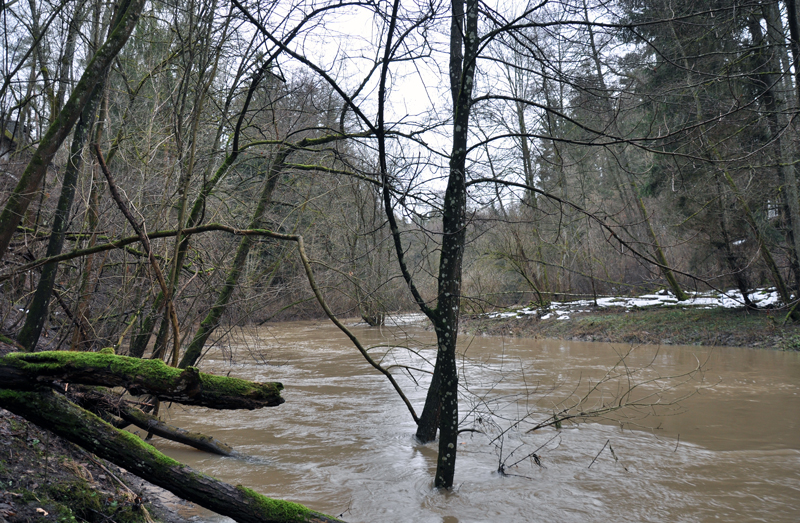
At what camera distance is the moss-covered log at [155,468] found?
123 inches

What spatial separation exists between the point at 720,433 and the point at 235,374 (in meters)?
9.26

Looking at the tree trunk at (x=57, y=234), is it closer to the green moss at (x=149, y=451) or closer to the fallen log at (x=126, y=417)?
the fallen log at (x=126, y=417)

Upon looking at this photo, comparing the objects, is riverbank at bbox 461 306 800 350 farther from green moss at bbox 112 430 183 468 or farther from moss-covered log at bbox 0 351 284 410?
green moss at bbox 112 430 183 468

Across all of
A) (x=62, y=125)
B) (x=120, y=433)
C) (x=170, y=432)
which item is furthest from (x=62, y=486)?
(x=62, y=125)

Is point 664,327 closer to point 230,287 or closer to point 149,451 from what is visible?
point 230,287

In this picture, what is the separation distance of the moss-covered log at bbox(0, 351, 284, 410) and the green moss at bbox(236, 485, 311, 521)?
A: 0.56 meters

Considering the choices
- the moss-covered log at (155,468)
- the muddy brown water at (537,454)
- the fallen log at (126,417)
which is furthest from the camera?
the muddy brown water at (537,454)

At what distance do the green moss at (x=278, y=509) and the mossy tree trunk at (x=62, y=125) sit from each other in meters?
3.28

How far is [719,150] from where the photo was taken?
13.0 metres

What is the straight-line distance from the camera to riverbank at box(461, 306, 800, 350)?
1386 cm

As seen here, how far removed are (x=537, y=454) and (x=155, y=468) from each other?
450 cm

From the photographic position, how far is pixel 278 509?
317cm

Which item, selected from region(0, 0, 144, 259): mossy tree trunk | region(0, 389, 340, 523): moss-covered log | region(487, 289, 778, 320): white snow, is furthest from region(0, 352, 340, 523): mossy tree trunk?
region(487, 289, 778, 320): white snow

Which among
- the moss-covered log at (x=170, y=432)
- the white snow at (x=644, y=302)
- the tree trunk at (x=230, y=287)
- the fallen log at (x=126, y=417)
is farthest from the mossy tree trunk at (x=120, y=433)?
the white snow at (x=644, y=302)
